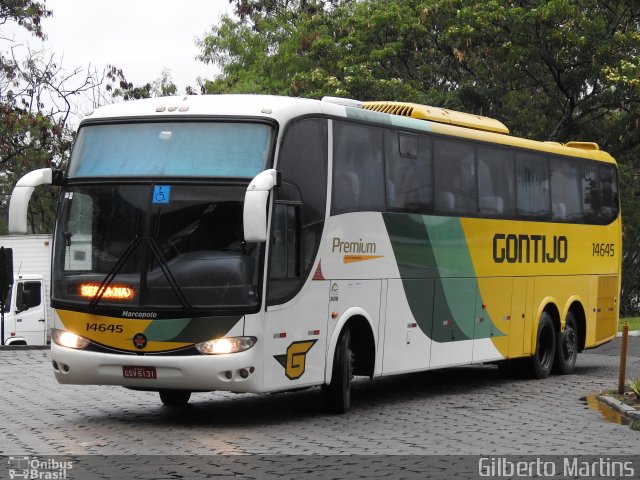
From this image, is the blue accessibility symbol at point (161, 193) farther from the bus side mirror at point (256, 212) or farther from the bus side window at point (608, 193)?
the bus side window at point (608, 193)

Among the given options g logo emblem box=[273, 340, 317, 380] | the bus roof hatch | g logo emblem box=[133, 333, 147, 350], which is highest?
the bus roof hatch

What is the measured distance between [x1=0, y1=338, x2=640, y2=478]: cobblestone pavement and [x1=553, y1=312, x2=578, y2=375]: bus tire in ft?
3.83

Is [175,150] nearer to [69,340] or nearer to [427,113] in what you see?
[69,340]

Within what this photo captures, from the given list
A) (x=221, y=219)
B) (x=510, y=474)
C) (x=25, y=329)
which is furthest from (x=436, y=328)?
(x=25, y=329)

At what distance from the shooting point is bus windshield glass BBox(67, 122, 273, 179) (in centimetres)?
1320

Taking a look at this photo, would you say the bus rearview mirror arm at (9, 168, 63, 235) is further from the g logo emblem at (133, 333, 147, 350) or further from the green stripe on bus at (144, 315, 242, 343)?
the green stripe on bus at (144, 315, 242, 343)

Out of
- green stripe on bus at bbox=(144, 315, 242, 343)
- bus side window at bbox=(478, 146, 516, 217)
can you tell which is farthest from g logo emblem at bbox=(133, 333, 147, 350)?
bus side window at bbox=(478, 146, 516, 217)

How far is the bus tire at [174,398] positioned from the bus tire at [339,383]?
174 cm

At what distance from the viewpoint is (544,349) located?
20.5m

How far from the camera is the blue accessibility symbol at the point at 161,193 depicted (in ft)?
42.9

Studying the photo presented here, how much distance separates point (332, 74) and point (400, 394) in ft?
76.9

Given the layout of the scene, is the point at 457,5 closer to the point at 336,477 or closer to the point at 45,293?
the point at 45,293

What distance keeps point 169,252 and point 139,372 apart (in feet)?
3.96

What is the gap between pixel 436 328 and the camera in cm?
1691
